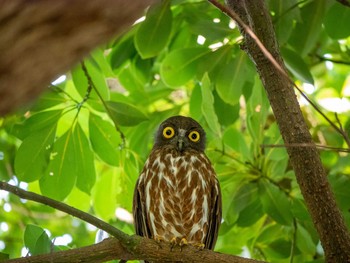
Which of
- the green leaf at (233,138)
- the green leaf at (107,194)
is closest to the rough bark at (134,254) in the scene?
the green leaf at (233,138)

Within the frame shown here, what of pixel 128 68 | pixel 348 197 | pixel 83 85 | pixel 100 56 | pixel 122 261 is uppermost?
pixel 128 68

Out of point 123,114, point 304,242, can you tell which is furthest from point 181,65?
point 304,242

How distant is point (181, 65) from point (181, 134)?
0.54m

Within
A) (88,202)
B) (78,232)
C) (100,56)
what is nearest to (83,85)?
(100,56)

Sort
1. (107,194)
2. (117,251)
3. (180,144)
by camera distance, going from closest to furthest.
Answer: (117,251)
(180,144)
(107,194)

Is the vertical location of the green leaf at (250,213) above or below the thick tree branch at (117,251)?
above

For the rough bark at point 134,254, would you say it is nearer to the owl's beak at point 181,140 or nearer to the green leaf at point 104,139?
the green leaf at point 104,139

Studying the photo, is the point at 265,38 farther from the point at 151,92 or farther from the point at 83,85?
the point at 151,92

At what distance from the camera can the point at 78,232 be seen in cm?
676

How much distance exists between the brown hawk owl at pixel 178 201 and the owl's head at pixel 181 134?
24 centimetres

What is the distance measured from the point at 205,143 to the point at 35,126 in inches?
A: 54.1

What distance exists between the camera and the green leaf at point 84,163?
4.47m

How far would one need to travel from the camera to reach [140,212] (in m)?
4.61

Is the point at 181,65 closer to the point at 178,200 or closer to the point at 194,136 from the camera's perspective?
the point at 194,136
